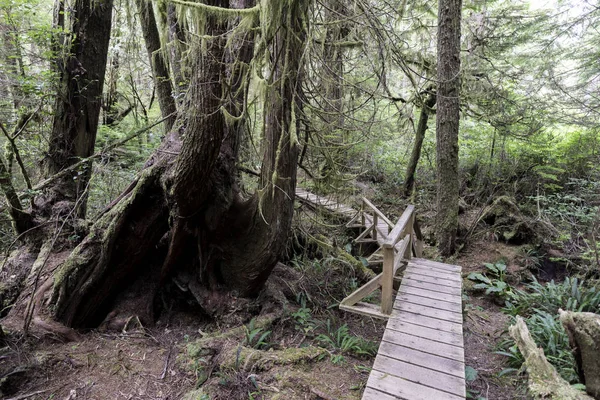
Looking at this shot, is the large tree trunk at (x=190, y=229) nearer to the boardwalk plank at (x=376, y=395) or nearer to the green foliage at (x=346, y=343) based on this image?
the green foliage at (x=346, y=343)

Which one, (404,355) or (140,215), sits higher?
(140,215)

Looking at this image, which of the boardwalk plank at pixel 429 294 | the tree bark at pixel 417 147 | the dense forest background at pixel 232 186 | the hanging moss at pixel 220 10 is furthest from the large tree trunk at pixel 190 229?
the tree bark at pixel 417 147

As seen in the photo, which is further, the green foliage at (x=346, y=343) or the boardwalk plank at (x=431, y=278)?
the boardwalk plank at (x=431, y=278)

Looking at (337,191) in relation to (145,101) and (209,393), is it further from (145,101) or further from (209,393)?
(145,101)

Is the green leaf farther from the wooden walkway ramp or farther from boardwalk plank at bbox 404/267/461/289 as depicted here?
boardwalk plank at bbox 404/267/461/289

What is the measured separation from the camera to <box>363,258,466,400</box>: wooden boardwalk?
2.80 m

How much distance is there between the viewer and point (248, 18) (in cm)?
242

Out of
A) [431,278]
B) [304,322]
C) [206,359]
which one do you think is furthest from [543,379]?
[206,359]

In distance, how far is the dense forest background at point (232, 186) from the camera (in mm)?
3230

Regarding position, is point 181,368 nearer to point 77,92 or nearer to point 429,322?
point 429,322

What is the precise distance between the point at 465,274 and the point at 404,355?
4.83 metres

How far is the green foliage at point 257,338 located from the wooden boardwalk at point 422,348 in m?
1.58

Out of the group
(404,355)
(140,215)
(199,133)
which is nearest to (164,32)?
(199,133)

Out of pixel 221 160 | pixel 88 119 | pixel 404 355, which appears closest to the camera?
pixel 404 355
